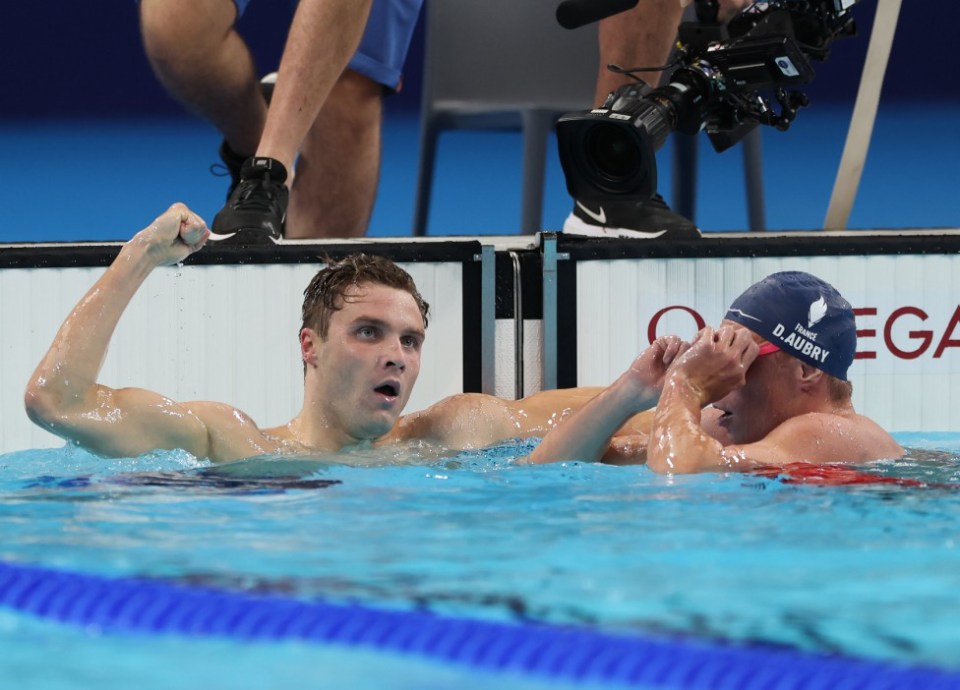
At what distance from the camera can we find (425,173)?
543cm

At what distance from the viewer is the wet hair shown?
3.04 meters

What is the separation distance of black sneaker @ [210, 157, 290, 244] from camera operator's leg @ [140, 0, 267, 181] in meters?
0.53

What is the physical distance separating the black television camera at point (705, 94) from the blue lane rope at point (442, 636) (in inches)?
79.3

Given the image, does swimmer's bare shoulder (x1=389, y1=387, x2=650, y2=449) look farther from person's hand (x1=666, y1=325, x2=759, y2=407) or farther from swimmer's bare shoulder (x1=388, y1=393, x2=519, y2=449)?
person's hand (x1=666, y1=325, x2=759, y2=407)

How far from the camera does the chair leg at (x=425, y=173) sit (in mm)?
5422

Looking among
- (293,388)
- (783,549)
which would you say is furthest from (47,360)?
(783,549)

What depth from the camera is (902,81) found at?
569cm

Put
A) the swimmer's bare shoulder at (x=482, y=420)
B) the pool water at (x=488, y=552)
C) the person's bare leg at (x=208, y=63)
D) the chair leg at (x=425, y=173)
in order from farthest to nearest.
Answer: the chair leg at (x=425, y=173) < the person's bare leg at (x=208, y=63) < the swimmer's bare shoulder at (x=482, y=420) < the pool water at (x=488, y=552)

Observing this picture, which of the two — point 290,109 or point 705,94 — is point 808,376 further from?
point 290,109

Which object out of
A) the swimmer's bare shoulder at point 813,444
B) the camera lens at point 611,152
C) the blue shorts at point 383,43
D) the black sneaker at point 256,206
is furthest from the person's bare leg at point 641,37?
the swimmer's bare shoulder at point 813,444

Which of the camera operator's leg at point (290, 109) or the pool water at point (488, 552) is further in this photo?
the camera operator's leg at point (290, 109)

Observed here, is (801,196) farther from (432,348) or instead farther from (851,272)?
(432,348)

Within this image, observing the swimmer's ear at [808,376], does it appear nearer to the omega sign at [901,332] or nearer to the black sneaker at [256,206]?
the omega sign at [901,332]

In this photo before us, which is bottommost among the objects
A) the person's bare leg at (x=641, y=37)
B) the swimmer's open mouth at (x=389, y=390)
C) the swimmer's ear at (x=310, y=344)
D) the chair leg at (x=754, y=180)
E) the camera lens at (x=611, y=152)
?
the swimmer's open mouth at (x=389, y=390)
